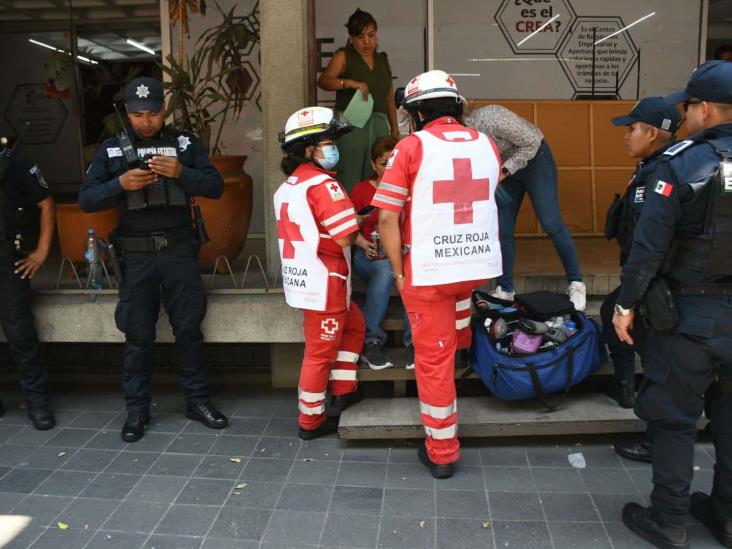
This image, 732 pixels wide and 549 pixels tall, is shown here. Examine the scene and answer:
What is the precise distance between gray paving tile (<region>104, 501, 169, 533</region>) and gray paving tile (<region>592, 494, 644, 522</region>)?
213 cm

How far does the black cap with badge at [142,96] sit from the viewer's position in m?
3.92

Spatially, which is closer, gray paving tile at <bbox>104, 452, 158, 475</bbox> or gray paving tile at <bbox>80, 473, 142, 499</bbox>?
gray paving tile at <bbox>80, 473, 142, 499</bbox>

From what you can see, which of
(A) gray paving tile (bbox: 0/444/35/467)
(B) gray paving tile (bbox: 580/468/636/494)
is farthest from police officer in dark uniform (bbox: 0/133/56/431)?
(B) gray paving tile (bbox: 580/468/636/494)

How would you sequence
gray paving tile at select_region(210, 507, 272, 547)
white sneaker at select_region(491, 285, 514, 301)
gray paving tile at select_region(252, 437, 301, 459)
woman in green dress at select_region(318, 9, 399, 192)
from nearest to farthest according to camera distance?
gray paving tile at select_region(210, 507, 272, 547) → gray paving tile at select_region(252, 437, 301, 459) → white sneaker at select_region(491, 285, 514, 301) → woman in green dress at select_region(318, 9, 399, 192)

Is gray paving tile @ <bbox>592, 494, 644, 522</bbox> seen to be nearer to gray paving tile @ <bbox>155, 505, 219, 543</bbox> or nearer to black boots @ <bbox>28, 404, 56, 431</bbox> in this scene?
gray paving tile @ <bbox>155, 505, 219, 543</bbox>

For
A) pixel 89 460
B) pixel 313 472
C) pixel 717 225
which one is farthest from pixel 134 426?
pixel 717 225

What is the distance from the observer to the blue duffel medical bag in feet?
12.7

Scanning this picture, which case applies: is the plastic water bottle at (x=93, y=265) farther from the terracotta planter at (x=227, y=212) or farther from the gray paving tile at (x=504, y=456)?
the gray paving tile at (x=504, y=456)

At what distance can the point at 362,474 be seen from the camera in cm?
375

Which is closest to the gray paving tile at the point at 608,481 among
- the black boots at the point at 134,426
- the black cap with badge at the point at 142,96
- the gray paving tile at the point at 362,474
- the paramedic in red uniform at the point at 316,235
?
the gray paving tile at the point at 362,474

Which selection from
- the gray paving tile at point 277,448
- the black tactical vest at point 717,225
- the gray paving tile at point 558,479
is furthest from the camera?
the gray paving tile at point 277,448

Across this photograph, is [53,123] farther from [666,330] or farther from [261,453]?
[666,330]

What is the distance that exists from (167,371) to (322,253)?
205cm

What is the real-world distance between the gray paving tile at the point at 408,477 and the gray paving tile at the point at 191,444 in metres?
1.13
